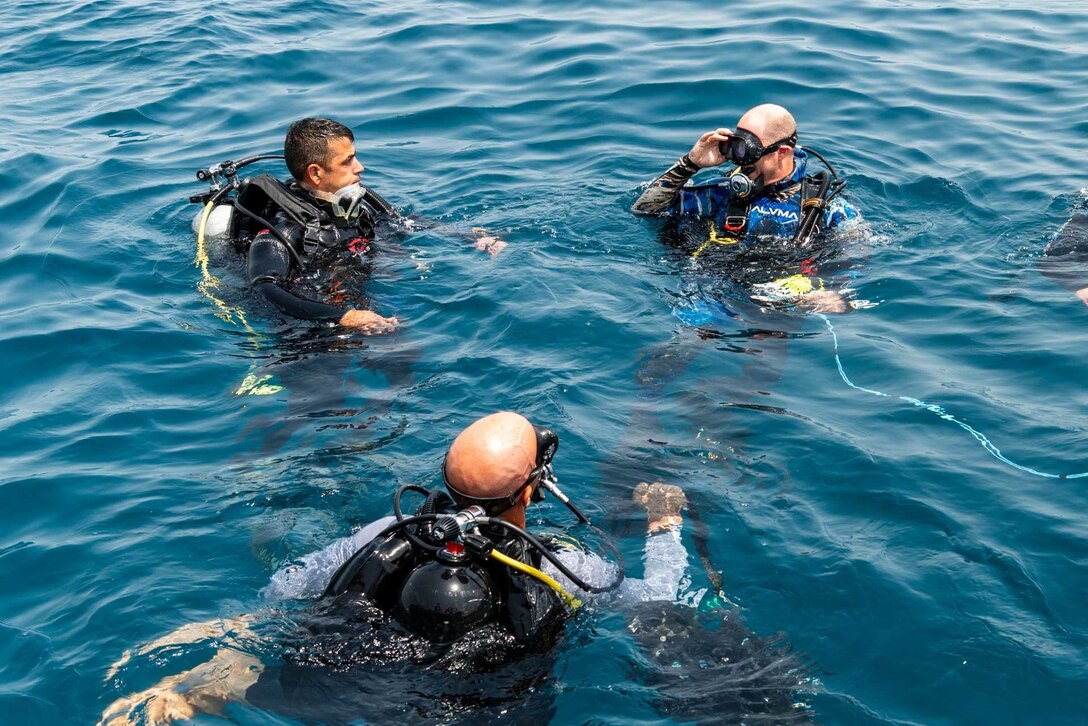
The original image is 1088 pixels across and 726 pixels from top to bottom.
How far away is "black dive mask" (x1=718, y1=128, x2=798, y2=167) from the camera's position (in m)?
7.41

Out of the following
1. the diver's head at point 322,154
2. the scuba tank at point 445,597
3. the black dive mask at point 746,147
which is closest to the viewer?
the scuba tank at point 445,597

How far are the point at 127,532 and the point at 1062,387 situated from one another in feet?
16.7

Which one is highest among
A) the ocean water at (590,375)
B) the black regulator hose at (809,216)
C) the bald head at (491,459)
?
the bald head at (491,459)

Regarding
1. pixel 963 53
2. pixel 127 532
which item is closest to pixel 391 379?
pixel 127 532

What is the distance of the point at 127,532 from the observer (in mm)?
5273

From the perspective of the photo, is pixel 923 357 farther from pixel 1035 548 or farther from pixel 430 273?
pixel 430 273

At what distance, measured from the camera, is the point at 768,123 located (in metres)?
7.50

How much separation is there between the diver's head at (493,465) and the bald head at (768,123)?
4.10 meters

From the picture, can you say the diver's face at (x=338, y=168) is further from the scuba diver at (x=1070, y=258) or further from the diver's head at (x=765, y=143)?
the scuba diver at (x=1070, y=258)

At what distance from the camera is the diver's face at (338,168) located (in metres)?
7.14

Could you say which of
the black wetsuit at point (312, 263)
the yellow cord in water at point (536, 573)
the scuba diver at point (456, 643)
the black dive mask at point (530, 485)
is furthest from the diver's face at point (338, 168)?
the yellow cord in water at point (536, 573)

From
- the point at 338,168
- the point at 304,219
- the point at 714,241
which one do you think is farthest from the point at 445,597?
the point at 714,241

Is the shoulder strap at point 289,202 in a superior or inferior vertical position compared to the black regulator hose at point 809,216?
superior

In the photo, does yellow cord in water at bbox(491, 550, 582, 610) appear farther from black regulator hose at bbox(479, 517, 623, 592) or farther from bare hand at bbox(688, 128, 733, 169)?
bare hand at bbox(688, 128, 733, 169)
